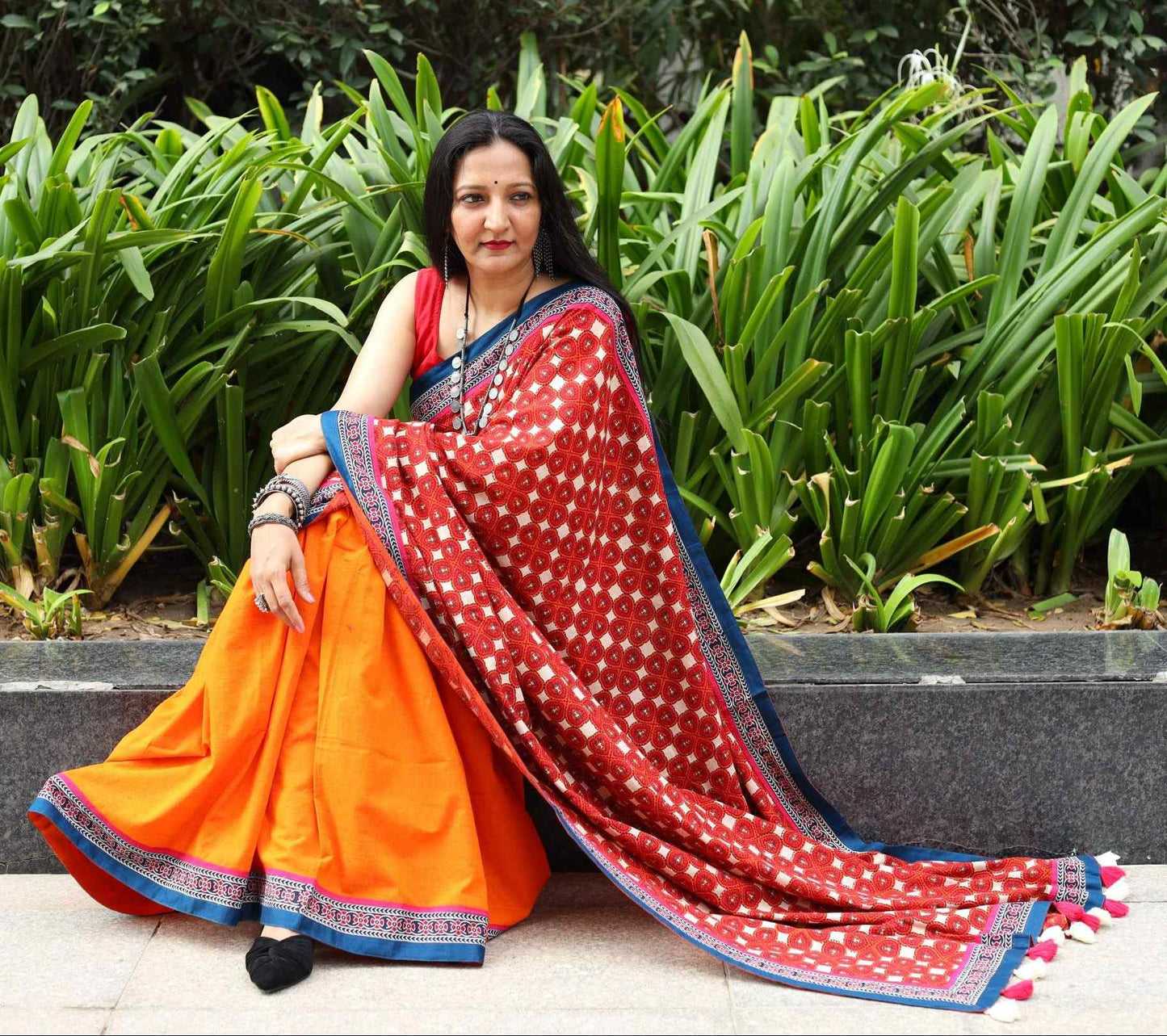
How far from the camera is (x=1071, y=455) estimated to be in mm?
2877

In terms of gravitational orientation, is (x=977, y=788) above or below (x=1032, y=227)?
below

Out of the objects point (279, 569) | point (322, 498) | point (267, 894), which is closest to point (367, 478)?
point (322, 498)

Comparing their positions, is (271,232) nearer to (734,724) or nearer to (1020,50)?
(734,724)

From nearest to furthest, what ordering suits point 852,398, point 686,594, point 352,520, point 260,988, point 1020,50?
point 260,988 < point 352,520 < point 686,594 < point 852,398 < point 1020,50

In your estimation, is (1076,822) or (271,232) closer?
(1076,822)

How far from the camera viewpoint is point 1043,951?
2135 millimetres

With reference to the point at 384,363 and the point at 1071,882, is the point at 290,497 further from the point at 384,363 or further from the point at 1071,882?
the point at 1071,882

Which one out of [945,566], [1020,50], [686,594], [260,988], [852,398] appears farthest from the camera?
[1020,50]

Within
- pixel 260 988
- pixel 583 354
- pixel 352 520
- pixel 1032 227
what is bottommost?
pixel 260 988

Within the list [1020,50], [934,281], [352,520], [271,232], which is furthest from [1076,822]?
[1020,50]

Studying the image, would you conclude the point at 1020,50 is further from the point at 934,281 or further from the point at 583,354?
the point at 583,354

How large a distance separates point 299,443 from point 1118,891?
1.56 meters

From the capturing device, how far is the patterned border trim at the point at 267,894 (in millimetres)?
2107

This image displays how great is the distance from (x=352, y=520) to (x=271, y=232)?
0.98 metres
